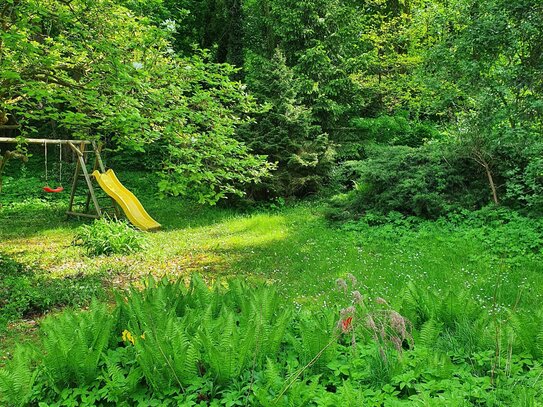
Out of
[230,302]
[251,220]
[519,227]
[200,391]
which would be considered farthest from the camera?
[251,220]

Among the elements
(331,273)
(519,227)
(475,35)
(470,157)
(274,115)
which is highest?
(475,35)

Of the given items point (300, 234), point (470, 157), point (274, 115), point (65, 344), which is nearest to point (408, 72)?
point (274, 115)

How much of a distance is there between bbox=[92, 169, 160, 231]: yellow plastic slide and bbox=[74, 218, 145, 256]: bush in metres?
1.24

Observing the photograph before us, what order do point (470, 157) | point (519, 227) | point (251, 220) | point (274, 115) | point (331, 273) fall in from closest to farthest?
point (331, 273), point (519, 227), point (470, 157), point (251, 220), point (274, 115)

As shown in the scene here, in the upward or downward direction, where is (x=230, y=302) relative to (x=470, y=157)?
downward

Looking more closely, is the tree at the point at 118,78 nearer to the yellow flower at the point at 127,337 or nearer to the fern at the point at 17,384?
the yellow flower at the point at 127,337

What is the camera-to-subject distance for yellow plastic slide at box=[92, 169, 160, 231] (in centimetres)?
998

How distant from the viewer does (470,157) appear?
843 centimetres

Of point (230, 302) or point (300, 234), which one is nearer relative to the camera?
point (230, 302)

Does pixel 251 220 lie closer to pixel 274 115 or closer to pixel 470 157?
pixel 274 115

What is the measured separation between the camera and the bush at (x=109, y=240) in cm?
806

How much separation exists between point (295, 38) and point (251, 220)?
290 inches

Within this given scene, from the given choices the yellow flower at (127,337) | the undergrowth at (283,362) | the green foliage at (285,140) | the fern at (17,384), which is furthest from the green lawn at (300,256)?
the fern at (17,384)

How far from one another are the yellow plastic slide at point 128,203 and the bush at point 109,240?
1.24 metres
